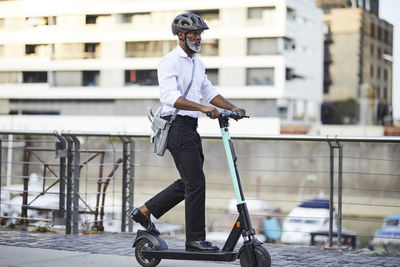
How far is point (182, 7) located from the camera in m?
63.0

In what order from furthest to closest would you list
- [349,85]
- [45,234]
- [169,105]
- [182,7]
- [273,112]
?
1. [349,85]
2. [182,7]
3. [273,112]
4. [45,234]
5. [169,105]

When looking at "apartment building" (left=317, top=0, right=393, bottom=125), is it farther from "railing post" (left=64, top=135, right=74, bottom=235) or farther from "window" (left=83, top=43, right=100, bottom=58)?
"railing post" (left=64, top=135, right=74, bottom=235)

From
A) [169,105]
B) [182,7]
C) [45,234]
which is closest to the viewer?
[169,105]

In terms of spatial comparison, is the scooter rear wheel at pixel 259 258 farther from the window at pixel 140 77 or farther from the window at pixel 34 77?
the window at pixel 34 77

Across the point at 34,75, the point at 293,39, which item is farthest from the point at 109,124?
the point at 293,39

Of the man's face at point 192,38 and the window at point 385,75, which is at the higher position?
the window at point 385,75

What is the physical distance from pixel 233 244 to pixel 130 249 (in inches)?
66.7

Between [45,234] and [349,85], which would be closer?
[45,234]

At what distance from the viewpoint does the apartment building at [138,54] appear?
60031 mm

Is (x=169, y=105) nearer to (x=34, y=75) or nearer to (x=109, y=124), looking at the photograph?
(x=109, y=124)

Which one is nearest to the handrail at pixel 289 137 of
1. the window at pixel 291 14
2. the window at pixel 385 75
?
the window at pixel 291 14

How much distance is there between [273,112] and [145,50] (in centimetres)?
1217

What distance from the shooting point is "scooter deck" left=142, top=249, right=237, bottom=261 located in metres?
4.64

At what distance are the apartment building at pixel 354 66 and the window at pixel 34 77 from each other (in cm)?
2763
